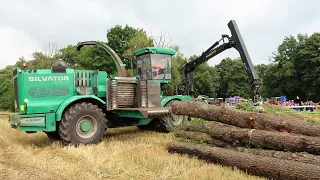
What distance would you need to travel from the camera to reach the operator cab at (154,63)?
30.6 ft

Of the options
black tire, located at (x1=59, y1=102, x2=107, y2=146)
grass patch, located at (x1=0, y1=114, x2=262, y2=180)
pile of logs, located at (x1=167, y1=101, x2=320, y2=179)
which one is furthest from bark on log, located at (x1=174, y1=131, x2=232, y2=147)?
black tire, located at (x1=59, y1=102, x2=107, y2=146)

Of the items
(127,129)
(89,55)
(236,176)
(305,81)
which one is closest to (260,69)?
(305,81)

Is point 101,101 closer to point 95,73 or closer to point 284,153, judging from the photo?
point 95,73

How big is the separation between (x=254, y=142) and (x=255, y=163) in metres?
0.61

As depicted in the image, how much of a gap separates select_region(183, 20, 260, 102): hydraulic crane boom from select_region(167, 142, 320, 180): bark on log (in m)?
6.24

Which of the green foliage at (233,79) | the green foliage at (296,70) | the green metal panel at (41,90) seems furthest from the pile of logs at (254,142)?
the green foliage at (233,79)

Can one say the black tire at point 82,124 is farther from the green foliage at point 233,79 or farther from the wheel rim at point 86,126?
the green foliage at point 233,79

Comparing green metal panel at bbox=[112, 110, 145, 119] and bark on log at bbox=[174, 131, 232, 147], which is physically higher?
green metal panel at bbox=[112, 110, 145, 119]

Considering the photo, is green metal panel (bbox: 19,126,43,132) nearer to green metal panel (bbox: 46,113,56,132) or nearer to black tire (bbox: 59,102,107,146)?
green metal panel (bbox: 46,113,56,132)

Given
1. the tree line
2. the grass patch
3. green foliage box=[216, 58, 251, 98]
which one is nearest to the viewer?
the grass patch

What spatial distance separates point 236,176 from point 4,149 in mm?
5203

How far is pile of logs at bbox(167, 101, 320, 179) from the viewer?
4621mm

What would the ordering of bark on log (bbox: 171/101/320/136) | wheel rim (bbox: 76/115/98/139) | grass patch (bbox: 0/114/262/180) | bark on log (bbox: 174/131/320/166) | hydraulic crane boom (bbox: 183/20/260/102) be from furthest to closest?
hydraulic crane boom (bbox: 183/20/260/102)
wheel rim (bbox: 76/115/98/139)
bark on log (bbox: 171/101/320/136)
grass patch (bbox: 0/114/262/180)
bark on log (bbox: 174/131/320/166)

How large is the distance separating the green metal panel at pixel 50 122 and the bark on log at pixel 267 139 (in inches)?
139
